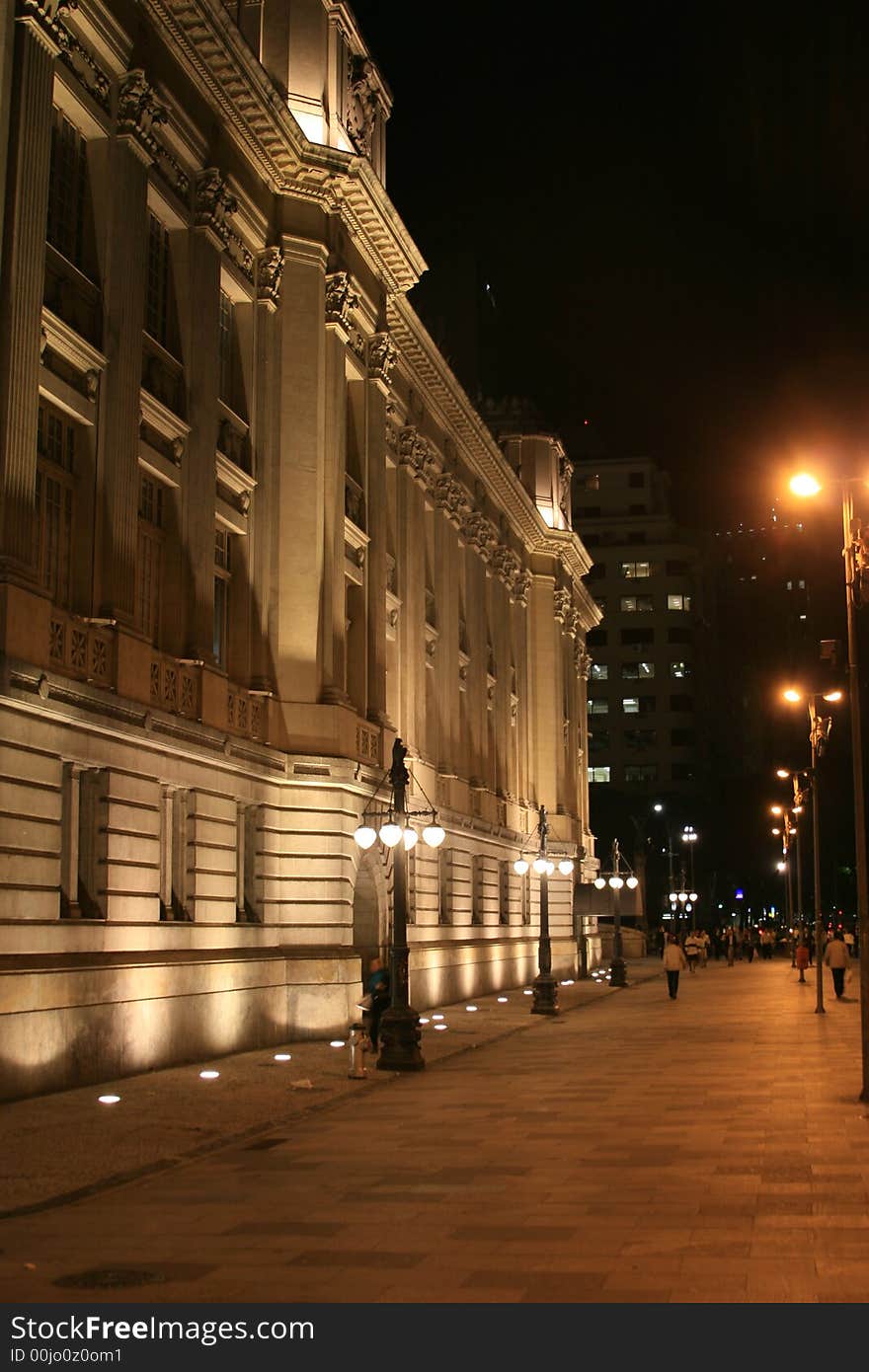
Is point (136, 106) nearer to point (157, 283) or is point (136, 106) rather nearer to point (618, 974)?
point (157, 283)

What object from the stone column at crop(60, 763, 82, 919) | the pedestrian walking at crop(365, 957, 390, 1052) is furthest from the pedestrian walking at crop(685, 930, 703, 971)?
the stone column at crop(60, 763, 82, 919)

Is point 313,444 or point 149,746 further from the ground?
point 313,444

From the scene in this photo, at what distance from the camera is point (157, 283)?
2938 cm

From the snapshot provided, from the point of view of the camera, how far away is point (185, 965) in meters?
26.6

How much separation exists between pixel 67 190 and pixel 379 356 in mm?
14556

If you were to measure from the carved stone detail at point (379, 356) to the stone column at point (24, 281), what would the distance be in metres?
16.4

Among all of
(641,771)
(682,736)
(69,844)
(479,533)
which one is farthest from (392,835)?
(682,736)

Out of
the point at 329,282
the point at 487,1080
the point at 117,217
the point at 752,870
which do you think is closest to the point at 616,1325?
the point at 487,1080

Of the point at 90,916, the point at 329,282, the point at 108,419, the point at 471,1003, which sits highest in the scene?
the point at 329,282

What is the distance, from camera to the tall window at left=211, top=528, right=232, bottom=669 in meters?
31.4

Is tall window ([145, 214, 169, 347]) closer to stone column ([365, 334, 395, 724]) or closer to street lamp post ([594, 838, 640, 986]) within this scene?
stone column ([365, 334, 395, 724])

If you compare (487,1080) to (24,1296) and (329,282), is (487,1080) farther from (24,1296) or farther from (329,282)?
(329,282)

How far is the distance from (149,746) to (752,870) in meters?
106

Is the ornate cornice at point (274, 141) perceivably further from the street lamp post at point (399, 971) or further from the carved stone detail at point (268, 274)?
the street lamp post at point (399, 971)
